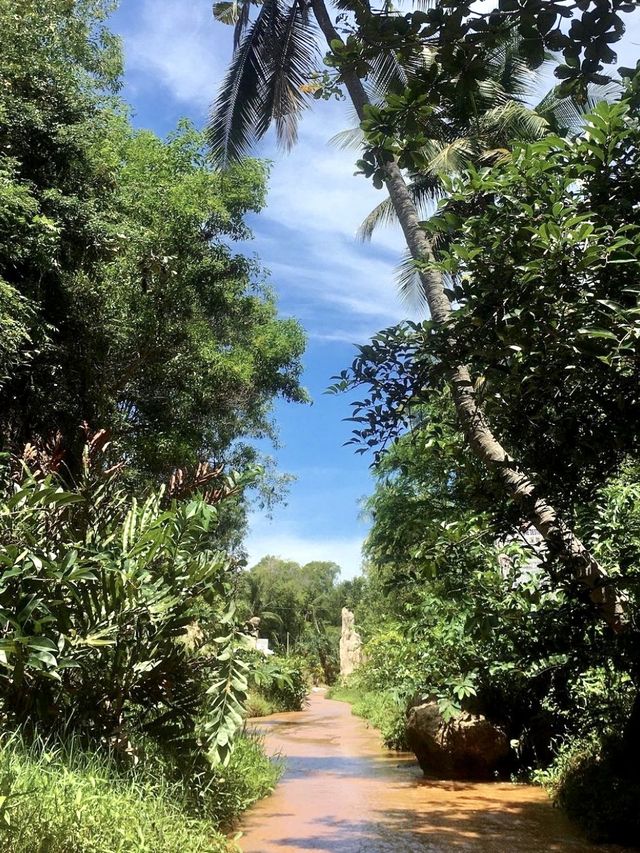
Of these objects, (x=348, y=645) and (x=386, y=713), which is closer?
(x=386, y=713)

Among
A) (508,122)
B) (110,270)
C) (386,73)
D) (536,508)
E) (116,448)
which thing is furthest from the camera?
(508,122)

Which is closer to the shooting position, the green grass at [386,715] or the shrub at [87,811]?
the shrub at [87,811]

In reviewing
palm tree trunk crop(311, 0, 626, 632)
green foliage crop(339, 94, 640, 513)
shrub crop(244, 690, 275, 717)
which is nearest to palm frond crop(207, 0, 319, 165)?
palm tree trunk crop(311, 0, 626, 632)

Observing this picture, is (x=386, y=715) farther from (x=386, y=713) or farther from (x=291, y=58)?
(x=291, y=58)

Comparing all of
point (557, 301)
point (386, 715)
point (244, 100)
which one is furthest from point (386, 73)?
point (386, 715)

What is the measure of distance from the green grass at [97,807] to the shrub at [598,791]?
2.71 meters

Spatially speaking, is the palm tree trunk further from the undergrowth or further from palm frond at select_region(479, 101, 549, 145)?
palm frond at select_region(479, 101, 549, 145)

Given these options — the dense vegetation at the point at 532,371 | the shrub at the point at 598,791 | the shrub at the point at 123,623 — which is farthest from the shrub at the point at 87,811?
the shrub at the point at 598,791

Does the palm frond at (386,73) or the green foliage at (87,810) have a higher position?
the palm frond at (386,73)

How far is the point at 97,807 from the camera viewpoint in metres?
3.54

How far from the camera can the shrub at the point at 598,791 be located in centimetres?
A: 477

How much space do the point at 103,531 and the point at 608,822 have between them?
14.2 ft

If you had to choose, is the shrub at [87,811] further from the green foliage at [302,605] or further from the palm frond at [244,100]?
the green foliage at [302,605]

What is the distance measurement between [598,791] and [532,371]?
3984 millimetres
